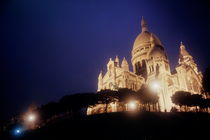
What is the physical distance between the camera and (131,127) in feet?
96.0

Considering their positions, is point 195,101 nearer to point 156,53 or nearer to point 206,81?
point 206,81

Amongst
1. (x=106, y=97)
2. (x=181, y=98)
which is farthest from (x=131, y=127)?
(x=181, y=98)

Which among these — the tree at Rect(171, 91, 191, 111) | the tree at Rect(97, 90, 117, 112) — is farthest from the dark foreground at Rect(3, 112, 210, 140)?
the tree at Rect(97, 90, 117, 112)

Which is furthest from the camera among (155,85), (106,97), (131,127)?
(155,85)

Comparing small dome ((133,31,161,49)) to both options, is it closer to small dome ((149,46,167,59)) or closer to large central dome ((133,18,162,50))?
large central dome ((133,18,162,50))

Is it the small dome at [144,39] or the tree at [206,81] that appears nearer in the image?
the tree at [206,81]

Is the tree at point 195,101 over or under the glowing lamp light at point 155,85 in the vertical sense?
under

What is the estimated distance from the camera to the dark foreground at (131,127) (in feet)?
87.1

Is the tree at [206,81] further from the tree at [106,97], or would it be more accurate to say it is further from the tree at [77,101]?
the tree at [77,101]

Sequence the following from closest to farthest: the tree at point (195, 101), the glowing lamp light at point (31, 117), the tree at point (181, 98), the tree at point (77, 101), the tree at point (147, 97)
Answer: the tree at point (77, 101), the tree at point (195, 101), the tree at point (181, 98), the tree at point (147, 97), the glowing lamp light at point (31, 117)

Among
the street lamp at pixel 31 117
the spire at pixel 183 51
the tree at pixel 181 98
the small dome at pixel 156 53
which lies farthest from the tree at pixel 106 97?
the spire at pixel 183 51

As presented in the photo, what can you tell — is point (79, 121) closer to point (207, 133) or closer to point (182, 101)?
point (207, 133)

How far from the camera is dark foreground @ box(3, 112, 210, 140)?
26562 millimetres

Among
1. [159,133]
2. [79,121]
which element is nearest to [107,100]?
[79,121]
